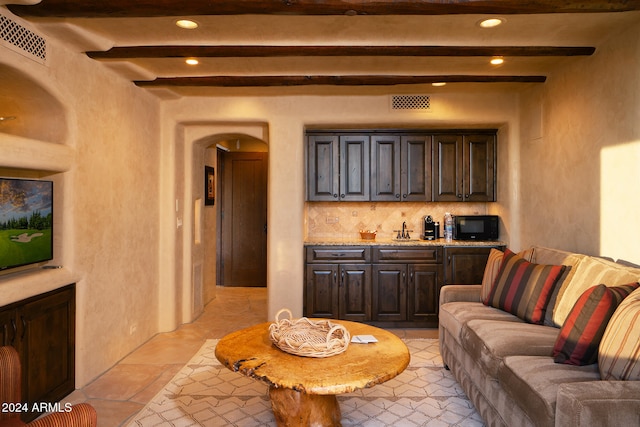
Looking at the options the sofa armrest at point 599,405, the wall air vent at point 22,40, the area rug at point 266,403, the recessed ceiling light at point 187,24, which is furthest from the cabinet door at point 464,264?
the wall air vent at point 22,40

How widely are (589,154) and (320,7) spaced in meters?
2.39

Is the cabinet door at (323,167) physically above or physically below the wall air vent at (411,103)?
below

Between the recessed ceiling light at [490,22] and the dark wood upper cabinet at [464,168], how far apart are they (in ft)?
6.79

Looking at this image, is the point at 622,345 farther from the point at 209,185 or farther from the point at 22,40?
the point at 209,185

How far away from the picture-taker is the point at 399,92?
471cm

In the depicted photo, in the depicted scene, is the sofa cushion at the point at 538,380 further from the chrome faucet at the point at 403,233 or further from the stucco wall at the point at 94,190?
the chrome faucet at the point at 403,233

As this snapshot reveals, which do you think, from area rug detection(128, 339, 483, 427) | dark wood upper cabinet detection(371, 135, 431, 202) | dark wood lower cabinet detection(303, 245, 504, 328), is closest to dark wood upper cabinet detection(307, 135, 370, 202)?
dark wood upper cabinet detection(371, 135, 431, 202)

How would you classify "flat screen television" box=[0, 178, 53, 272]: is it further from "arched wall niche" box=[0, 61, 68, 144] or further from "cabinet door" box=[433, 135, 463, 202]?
"cabinet door" box=[433, 135, 463, 202]

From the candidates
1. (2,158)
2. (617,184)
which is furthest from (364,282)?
(2,158)

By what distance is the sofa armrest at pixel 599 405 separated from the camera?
62.3 inches

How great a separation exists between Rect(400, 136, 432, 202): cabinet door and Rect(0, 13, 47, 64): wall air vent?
3554 millimetres

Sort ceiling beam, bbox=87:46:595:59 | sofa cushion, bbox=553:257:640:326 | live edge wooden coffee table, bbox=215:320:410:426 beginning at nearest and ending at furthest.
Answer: live edge wooden coffee table, bbox=215:320:410:426 → sofa cushion, bbox=553:257:640:326 → ceiling beam, bbox=87:46:595:59

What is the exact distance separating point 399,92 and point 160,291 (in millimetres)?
3424

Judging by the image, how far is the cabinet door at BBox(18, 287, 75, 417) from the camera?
2711 mm
